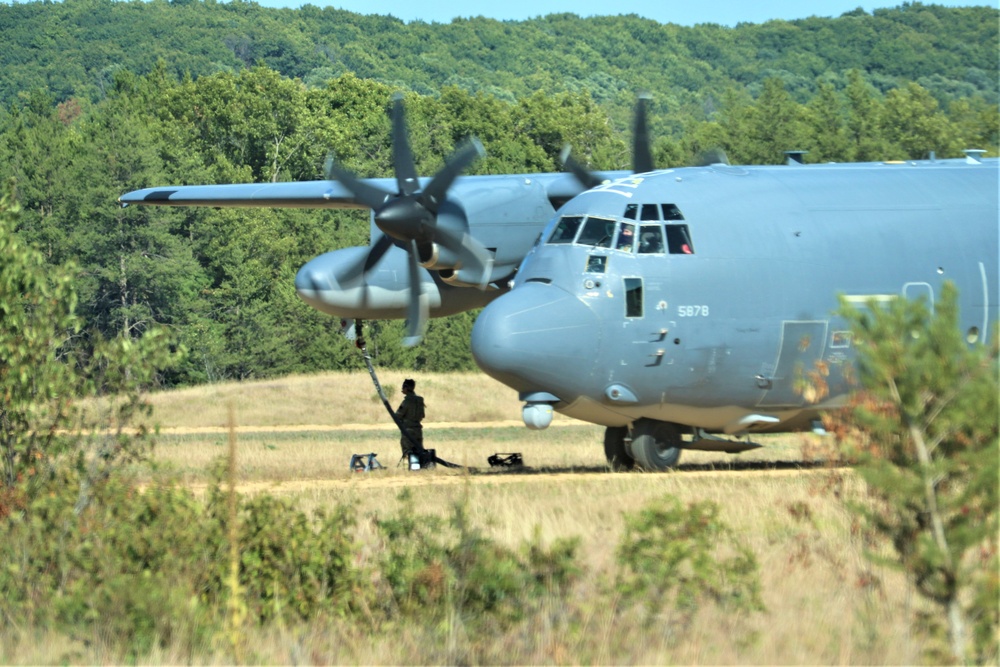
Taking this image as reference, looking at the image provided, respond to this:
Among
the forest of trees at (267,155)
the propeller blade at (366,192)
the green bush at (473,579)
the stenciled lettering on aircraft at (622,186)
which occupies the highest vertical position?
the stenciled lettering on aircraft at (622,186)

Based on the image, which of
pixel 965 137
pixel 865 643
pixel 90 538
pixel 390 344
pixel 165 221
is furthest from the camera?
pixel 965 137

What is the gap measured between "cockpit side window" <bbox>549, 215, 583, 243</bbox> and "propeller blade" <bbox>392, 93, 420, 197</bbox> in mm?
4329

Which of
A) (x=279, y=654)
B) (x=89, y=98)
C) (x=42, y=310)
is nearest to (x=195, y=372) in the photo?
(x=42, y=310)

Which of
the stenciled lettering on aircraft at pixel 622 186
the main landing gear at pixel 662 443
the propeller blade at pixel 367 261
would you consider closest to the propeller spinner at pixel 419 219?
the propeller blade at pixel 367 261

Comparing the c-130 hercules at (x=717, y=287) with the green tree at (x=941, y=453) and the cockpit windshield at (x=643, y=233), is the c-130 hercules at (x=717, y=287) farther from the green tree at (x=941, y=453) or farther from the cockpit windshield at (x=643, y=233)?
the green tree at (x=941, y=453)

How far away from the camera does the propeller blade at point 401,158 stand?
2348cm

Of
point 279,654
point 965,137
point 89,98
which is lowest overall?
point 89,98

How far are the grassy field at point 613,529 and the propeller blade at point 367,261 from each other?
3389 millimetres

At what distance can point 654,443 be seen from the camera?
20.0m

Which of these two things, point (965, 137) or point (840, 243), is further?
point (965, 137)

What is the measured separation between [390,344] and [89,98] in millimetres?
99035

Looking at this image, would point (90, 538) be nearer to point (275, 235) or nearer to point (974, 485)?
point (974, 485)

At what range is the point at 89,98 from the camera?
492ft

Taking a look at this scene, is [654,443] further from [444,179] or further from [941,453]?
[941,453]
